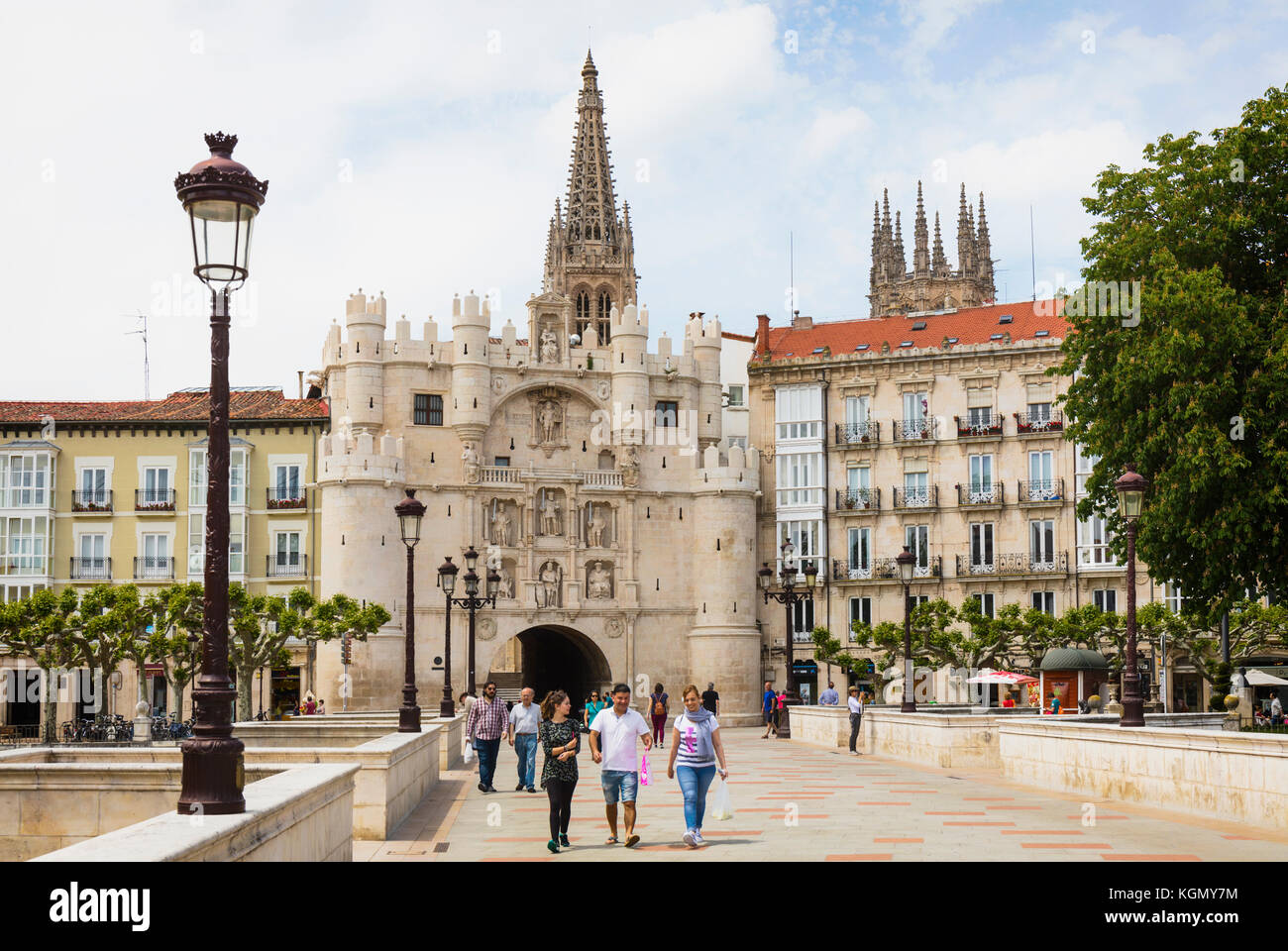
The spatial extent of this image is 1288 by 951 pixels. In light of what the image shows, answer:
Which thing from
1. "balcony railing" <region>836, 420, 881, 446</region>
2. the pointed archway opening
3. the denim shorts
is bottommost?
the pointed archway opening

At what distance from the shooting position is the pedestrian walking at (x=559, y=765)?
46.9ft

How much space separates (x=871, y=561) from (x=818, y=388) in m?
8.06

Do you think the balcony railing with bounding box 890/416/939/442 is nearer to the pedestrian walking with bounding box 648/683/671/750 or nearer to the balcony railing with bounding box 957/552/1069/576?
the balcony railing with bounding box 957/552/1069/576

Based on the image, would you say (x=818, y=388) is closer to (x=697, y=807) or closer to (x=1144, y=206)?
(x=1144, y=206)

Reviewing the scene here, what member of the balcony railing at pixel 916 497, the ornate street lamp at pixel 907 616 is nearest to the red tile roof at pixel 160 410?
the balcony railing at pixel 916 497

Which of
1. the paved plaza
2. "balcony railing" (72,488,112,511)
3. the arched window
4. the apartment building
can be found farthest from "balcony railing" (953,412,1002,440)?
the paved plaza

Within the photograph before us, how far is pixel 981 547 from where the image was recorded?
62.0 m

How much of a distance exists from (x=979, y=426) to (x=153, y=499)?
3491 centimetres

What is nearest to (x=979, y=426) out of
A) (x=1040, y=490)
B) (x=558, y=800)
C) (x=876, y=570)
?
(x=1040, y=490)

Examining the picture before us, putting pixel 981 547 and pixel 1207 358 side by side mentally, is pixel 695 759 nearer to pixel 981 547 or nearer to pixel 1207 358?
pixel 1207 358

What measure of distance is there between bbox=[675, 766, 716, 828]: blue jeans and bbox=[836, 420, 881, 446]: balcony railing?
166 feet

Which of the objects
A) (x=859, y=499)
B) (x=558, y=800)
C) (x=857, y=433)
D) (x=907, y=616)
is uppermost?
(x=857, y=433)

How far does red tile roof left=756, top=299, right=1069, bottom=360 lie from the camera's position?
64.5 meters
